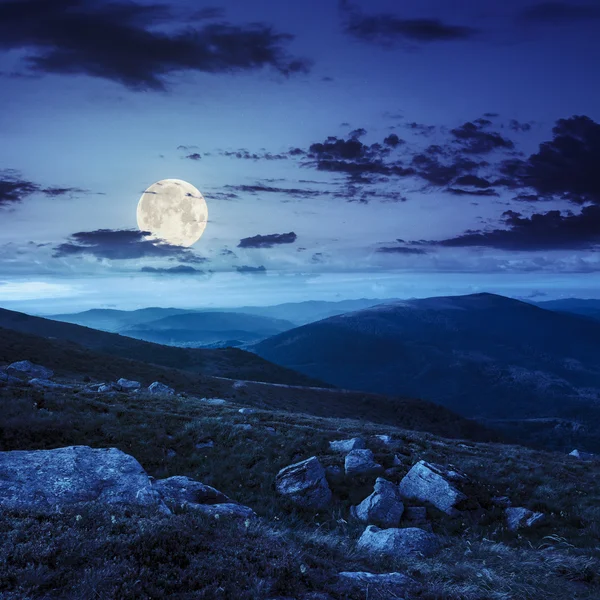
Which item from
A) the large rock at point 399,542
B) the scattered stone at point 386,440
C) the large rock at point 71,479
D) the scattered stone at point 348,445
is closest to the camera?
the large rock at point 71,479

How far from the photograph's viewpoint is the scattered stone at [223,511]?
417 inches

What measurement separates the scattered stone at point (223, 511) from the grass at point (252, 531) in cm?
87

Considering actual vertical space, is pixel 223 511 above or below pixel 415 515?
above

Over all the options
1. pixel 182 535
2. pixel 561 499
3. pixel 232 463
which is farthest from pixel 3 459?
pixel 561 499

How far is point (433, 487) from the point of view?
17062 mm

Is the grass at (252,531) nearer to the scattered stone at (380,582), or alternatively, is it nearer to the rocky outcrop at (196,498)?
the scattered stone at (380,582)

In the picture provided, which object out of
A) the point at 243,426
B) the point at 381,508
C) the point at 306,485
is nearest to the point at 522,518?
the point at 381,508

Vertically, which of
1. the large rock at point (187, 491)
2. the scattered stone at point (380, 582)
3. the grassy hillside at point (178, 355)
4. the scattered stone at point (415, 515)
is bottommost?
the grassy hillside at point (178, 355)

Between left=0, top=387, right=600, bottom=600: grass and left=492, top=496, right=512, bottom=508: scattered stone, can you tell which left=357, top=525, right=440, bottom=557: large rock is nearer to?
left=0, top=387, right=600, bottom=600: grass

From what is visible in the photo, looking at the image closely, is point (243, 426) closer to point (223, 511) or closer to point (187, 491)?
point (187, 491)

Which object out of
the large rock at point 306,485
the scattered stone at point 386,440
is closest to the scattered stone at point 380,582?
the large rock at point 306,485

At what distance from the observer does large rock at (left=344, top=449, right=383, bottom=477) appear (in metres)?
18.8

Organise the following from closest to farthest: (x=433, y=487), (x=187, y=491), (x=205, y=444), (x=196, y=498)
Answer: (x=196, y=498) < (x=187, y=491) < (x=433, y=487) < (x=205, y=444)

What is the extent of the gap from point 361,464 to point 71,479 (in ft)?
40.1
